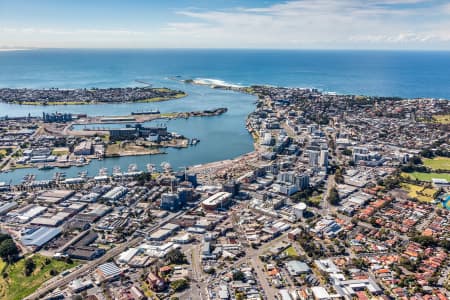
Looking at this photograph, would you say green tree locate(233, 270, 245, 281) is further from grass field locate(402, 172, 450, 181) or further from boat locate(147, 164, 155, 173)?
grass field locate(402, 172, 450, 181)

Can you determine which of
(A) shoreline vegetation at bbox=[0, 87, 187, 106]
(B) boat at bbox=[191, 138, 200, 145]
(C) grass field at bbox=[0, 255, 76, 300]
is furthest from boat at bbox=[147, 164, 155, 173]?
(A) shoreline vegetation at bbox=[0, 87, 187, 106]

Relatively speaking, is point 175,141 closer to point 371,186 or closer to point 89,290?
point 371,186

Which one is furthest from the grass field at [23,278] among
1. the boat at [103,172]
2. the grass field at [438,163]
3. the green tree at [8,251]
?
the grass field at [438,163]

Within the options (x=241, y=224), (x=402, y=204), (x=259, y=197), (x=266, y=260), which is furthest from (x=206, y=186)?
(x=402, y=204)

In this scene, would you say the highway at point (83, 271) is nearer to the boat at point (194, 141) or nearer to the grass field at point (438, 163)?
the boat at point (194, 141)

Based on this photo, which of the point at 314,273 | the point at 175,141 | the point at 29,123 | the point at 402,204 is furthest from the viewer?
the point at 29,123

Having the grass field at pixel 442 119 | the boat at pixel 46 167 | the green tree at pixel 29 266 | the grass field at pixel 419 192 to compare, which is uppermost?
the grass field at pixel 442 119
